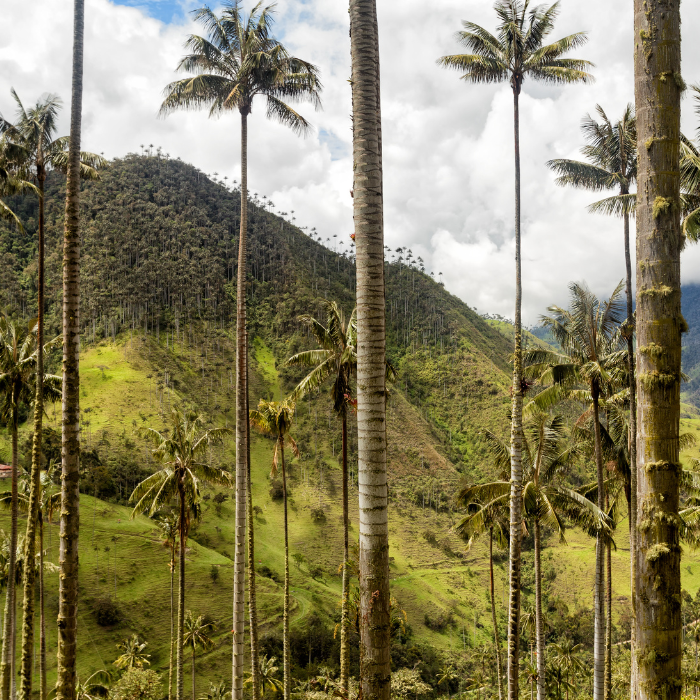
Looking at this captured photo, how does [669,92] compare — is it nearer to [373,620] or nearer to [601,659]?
[373,620]

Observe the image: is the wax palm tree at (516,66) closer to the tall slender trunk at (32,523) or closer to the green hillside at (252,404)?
the tall slender trunk at (32,523)

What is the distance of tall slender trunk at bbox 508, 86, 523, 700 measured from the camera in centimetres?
1369

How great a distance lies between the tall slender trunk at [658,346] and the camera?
408 centimetres

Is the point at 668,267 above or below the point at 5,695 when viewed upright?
above

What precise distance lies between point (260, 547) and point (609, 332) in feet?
169

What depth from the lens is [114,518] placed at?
50188 mm

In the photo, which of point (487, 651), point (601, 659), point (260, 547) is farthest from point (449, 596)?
point (601, 659)

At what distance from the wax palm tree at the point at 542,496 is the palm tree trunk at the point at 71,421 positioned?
1228 centimetres

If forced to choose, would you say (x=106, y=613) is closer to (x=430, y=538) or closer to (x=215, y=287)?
(x=430, y=538)

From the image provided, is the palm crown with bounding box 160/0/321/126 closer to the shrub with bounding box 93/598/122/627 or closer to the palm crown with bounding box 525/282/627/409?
the palm crown with bounding box 525/282/627/409

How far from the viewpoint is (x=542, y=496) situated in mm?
16125

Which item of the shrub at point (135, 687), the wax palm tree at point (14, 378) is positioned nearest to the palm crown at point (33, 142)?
the wax palm tree at point (14, 378)

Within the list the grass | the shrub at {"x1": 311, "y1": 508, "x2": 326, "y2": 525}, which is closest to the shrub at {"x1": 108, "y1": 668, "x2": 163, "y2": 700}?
the grass

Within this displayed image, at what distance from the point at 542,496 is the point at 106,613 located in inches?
1433
